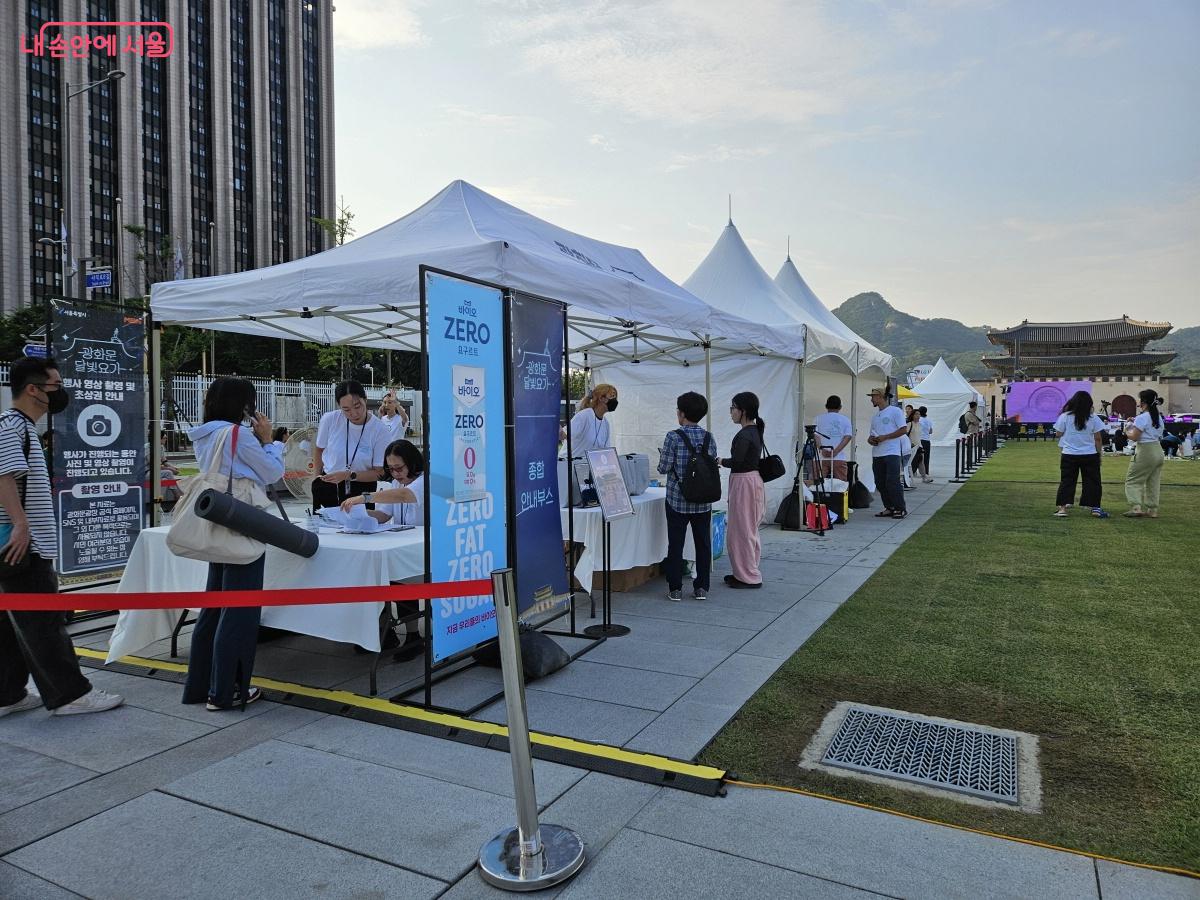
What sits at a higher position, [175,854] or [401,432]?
[401,432]

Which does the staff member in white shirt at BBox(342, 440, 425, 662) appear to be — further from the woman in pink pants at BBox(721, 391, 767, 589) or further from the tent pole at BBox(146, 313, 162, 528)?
the woman in pink pants at BBox(721, 391, 767, 589)

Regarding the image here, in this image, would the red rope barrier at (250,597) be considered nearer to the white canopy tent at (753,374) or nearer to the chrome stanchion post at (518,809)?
the chrome stanchion post at (518,809)

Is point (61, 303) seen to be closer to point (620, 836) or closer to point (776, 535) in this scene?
point (620, 836)

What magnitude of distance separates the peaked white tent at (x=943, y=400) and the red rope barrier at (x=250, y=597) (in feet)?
100

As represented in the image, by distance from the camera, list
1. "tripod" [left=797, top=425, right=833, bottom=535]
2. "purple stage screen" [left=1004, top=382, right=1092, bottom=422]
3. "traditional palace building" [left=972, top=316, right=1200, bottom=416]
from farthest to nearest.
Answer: "traditional palace building" [left=972, top=316, right=1200, bottom=416], "purple stage screen" [left=1004, top=382, right=1092, bottom=422], "tripod" [left=797, top=425, right=833, bottom=535]

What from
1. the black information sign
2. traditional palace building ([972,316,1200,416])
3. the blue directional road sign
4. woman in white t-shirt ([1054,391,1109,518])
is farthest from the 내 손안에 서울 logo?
traditional palace building ([972,316,1200,416])

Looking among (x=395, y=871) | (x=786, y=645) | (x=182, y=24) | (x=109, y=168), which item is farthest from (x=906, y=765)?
(x=182, y=24)

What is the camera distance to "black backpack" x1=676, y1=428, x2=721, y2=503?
6.16 meters

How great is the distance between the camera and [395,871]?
2.59 meters

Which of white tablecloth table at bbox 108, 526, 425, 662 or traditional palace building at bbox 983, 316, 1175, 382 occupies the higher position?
traditional palace building at bbox 983, 316, 1175, 382

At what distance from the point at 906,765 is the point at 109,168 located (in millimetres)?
75707

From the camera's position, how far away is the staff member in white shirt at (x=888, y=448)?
11.2 meters

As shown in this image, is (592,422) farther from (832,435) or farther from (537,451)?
(832,435)

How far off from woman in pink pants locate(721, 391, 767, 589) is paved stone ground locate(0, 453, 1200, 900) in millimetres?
2455
